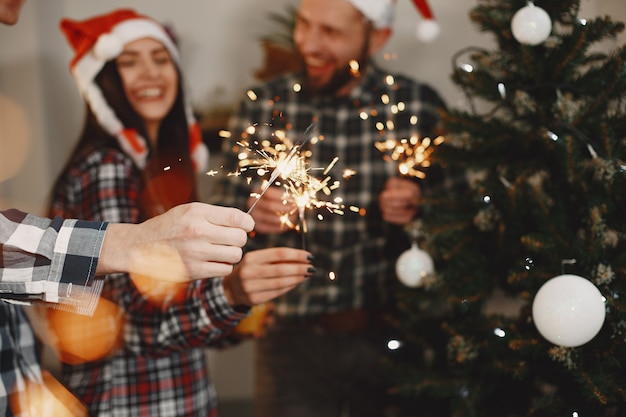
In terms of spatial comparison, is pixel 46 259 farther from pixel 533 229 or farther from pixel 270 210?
pixel 533 229

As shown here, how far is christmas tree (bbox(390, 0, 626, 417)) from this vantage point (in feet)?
3.19

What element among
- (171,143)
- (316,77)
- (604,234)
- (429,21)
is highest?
(429,21)

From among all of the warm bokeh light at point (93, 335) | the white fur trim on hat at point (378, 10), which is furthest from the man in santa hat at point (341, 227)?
the warm bokeh light at point (93, 335)

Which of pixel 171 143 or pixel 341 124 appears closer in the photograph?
pixel 171 143

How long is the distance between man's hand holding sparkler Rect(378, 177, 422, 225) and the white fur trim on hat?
23.1 inches

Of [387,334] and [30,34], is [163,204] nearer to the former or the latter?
[387,334]

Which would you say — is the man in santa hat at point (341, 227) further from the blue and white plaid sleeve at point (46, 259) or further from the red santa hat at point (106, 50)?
the blue and white plaid sleeve at point (46, 259)

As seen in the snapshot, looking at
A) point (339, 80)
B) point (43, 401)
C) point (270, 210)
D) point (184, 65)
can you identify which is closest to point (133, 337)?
point (43, 401)

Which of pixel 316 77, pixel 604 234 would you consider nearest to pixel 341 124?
pixel 316 77

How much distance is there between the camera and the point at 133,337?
3.97ft

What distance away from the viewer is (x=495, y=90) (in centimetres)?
120

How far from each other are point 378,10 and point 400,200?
688 millimetres

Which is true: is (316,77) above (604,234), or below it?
above

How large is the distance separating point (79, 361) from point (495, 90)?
1131 mm
